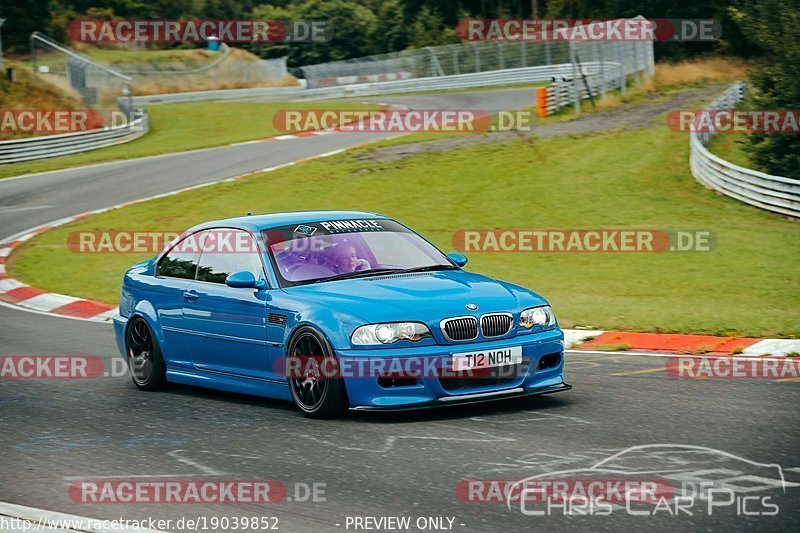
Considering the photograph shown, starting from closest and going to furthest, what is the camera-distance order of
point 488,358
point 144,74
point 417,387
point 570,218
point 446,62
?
1. point 417,387
2. point 488,358
3. point 570,218
4. point 144,74
5. point 446,62

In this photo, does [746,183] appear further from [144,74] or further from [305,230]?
[144,74]

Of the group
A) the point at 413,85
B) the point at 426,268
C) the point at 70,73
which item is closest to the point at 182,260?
the point at 426,268

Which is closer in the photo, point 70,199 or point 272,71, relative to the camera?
point 70,199

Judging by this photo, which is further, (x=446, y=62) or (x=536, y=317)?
Answer: (x=446, y=62)

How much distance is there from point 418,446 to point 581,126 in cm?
2825

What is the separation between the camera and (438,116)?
40.1m

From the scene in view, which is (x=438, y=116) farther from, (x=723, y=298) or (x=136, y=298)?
(x=136, y=298)

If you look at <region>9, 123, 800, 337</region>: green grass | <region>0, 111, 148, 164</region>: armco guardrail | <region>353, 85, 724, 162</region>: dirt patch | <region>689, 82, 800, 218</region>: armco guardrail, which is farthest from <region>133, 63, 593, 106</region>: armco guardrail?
<region>689, 82, 800, 218</region>: armco guardrail

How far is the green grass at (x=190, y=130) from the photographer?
33.4 metres

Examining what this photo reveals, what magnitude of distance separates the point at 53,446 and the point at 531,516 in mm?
3483

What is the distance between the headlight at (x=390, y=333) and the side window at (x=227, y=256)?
130 cm

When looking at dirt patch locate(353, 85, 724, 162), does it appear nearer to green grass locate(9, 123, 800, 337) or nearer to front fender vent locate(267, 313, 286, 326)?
green grass locate(9, 123, 800, 337)

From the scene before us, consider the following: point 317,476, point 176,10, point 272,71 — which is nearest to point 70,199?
point 317,476

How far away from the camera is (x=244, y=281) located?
27.6ft
